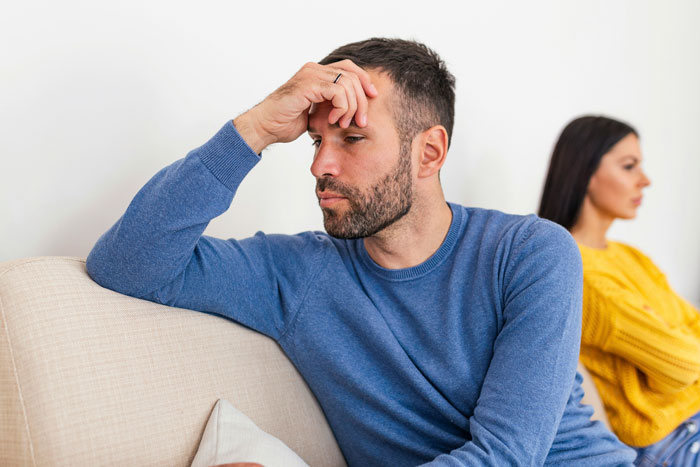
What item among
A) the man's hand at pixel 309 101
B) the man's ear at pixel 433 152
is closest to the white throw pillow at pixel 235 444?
the man's hand at pixel 309 101

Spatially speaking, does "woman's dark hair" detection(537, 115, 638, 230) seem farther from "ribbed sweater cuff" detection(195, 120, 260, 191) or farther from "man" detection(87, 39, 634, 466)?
"ribbed sweater cuff" detection(195, 120, 260, 191)

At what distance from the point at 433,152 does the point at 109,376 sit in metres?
0.81

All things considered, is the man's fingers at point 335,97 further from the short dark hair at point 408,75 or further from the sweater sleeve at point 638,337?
the sweater sleeve at point 638,337

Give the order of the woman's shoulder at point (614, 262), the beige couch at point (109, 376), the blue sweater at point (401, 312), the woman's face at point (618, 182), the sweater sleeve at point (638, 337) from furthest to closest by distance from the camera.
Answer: the woman's face at point (618, 182), the woman's shoulder at point (614, 262), the sweater sleeve at point (638, 337), the blue sweater at point (401, 312), the beige couch at point (109, 376)

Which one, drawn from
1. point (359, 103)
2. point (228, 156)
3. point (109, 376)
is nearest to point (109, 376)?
point (109, 376)

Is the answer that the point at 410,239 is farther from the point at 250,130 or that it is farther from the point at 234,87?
the point at 234,87

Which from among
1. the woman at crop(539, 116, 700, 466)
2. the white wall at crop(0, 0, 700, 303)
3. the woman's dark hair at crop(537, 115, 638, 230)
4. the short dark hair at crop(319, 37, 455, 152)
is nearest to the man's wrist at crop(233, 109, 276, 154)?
the short dark hair at crop(319, 37, 455, 152)

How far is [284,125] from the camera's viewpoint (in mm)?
1262

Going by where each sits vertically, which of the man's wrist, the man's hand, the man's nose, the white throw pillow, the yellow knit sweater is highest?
the man's hand

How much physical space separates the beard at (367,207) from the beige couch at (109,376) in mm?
306

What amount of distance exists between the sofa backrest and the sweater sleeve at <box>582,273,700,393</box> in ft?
3.29

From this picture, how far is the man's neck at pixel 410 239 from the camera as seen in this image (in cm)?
137

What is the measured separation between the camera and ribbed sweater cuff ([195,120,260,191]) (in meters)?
1.18

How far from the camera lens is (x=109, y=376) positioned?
1.07 metres
